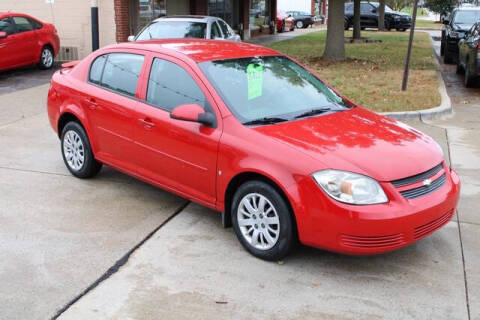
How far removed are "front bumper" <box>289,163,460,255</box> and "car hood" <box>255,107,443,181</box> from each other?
20 cm

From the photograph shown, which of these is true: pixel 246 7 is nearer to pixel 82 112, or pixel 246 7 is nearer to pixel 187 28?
pixel 187 28

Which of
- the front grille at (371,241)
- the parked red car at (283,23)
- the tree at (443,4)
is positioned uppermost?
the tree at (443,4)

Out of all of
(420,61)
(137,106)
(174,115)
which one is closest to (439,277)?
(174,115)

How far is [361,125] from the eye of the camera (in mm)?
4930

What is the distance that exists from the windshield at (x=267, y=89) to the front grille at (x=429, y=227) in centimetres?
142

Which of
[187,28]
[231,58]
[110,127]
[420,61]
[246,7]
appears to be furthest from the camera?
[246,7]

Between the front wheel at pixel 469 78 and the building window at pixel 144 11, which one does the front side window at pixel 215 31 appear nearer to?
the front wheel at pixel 469 78

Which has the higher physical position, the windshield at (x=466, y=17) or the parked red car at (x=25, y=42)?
the windshield at (x=466, y=17)

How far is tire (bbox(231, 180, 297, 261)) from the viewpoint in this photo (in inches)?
167

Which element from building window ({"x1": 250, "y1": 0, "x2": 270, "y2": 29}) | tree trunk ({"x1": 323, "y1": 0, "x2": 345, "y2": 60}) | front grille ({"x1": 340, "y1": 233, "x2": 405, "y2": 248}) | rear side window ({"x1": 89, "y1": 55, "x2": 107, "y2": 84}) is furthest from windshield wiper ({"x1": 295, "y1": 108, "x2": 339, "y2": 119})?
building window ({"x1": 250, "y1": 0, "x2": 270, "y2": 29})

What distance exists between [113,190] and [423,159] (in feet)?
10.7

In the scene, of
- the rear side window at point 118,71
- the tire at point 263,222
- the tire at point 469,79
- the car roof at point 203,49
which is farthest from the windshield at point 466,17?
the tire at point 263,222

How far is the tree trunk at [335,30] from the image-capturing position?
51.3 ft

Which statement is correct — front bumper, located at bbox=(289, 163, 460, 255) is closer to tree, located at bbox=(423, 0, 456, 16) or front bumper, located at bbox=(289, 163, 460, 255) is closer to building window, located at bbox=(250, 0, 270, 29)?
tree, located at bbox=(423, 0, 456, 16)
